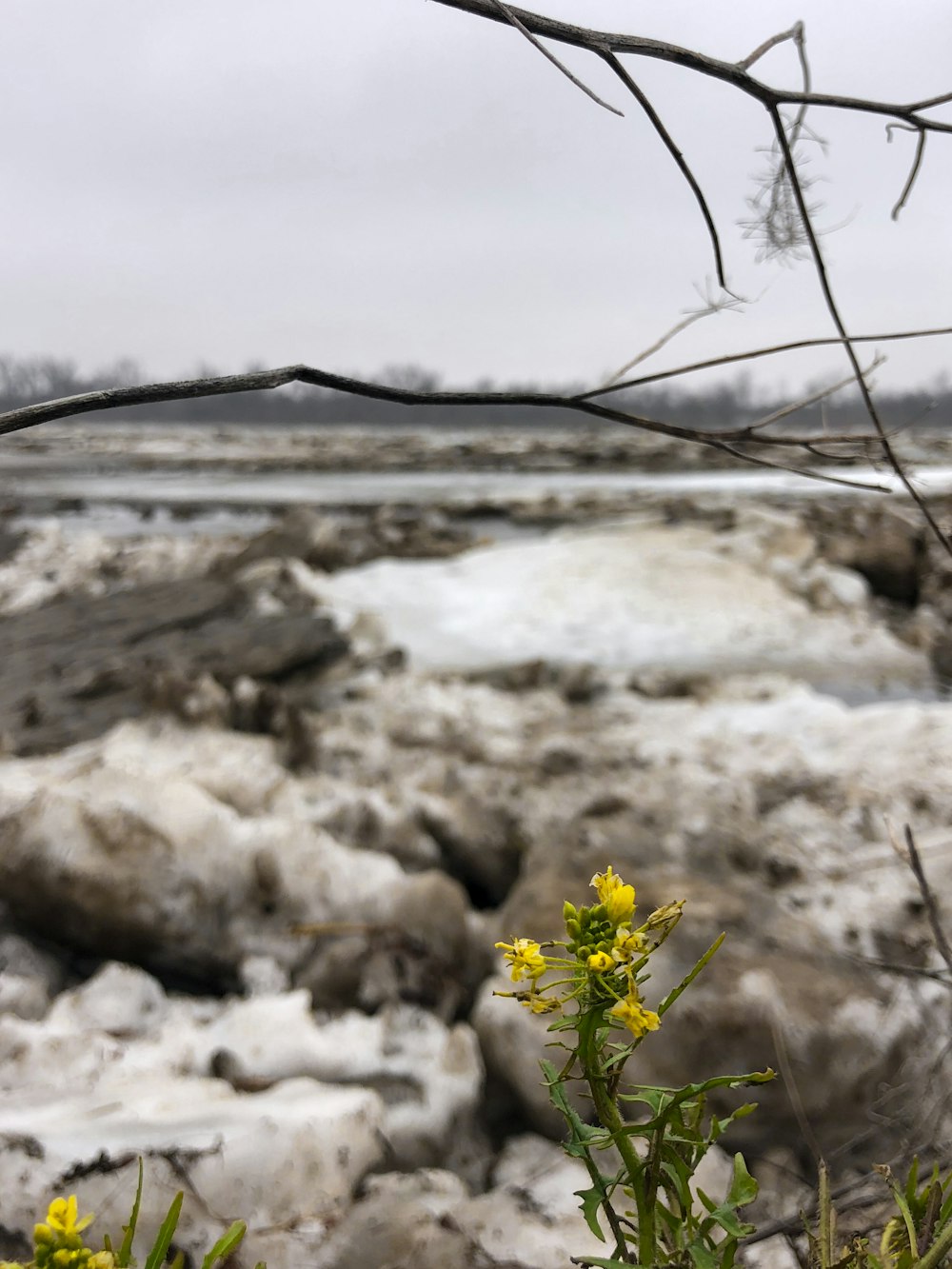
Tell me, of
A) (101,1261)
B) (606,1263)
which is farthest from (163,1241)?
(606,1263)

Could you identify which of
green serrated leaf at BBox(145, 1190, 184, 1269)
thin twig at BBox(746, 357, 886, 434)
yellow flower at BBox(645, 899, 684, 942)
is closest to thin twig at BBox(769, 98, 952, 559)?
thin twig at BBox(746, 357, 886, 434)

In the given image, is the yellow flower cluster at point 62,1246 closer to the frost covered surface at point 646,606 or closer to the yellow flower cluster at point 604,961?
the yellow flower cluster at point 604,961

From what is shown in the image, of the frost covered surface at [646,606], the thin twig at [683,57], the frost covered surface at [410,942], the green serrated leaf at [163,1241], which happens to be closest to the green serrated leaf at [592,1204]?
the green serrated leaf at [163,1241]

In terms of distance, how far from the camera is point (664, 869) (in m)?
2.26

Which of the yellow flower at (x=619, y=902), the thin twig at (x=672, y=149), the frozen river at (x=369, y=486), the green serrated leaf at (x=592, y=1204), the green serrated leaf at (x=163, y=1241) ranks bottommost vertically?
the green serrated leaf at (x=163, y=1241)

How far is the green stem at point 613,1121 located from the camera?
53 cm

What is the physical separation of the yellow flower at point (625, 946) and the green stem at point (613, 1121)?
41 mm

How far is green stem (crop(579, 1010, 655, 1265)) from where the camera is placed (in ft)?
1.75

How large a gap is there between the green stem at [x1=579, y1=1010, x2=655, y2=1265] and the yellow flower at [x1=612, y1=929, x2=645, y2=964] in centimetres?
4

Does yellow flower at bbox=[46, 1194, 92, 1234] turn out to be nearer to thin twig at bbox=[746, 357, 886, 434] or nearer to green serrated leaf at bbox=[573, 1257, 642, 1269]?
green serrated leaf at bbox=[573, 1257, 642, 1269]

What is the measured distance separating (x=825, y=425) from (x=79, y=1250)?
1.05 meters

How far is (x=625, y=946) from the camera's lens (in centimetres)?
52

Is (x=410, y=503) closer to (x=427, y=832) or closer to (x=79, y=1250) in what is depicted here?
(x=427, y=832)

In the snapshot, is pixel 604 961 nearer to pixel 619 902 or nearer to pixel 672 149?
pixel 619 902
